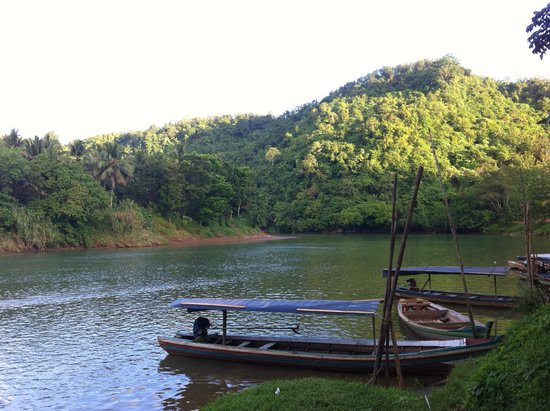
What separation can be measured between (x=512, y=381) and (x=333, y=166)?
110 metres

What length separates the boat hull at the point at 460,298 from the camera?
23062 mm

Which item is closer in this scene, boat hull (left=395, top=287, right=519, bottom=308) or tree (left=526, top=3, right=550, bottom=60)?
tree (left=526, top=3, right=550, bottom=60)

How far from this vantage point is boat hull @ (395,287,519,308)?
908 inches

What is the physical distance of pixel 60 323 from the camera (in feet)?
75.8

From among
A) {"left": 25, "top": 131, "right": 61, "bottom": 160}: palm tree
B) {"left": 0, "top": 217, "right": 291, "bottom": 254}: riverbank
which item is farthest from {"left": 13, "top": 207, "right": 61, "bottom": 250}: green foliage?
{"left": 25, "top": 131, "right": 61, "bottom": 160}: palm tree

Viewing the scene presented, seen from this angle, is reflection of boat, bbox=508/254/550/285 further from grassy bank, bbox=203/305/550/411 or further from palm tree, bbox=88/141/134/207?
palm tree, bbox=88/141/134/207

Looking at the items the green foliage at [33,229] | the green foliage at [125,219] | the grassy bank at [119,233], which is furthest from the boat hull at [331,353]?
the green foliage at [125,219]

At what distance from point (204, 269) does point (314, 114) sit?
11226 centimetres

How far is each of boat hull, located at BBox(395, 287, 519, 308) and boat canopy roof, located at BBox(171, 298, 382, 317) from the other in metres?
10.7

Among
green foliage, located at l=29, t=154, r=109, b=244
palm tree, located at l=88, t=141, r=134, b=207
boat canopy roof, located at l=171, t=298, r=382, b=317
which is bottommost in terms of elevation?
boat canopy roof, located at l=171, t=298, r=382, b=317

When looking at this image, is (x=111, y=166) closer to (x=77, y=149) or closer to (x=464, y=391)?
(x=77, y=149)

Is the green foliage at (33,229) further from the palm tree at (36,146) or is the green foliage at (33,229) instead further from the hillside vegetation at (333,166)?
the palm tree at (36,146)

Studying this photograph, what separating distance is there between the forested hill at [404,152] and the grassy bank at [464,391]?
67670 millimetres

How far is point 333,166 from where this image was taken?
11706 cm
